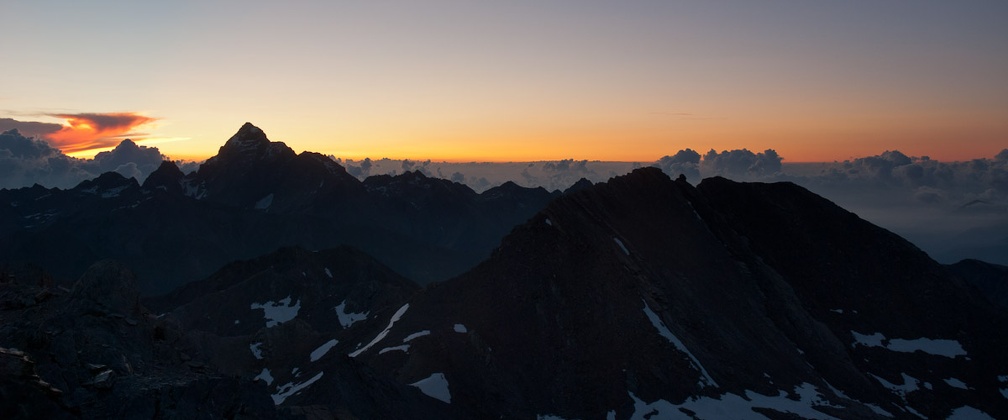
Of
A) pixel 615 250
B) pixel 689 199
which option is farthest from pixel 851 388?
pixel 689 199

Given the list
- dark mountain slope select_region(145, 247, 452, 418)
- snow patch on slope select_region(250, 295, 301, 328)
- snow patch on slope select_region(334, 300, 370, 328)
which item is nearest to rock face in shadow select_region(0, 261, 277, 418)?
dark mountain slope select_region(145, 247, 452, 418)

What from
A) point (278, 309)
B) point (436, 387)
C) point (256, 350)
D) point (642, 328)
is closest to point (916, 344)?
point (642, 328)

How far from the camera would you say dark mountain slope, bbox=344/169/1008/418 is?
98750 mm

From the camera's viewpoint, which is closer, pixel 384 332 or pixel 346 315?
pixel 384 332

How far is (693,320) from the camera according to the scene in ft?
379

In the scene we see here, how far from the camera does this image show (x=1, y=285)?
154 ft

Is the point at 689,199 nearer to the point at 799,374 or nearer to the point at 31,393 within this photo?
the point at 799,374

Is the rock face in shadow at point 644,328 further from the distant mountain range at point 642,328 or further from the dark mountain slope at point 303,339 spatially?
the dark mountain slope at point 303,339

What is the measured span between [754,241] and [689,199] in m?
16.5

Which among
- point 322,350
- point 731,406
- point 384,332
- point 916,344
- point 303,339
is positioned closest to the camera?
point 731,406

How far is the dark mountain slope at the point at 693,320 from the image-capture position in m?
98.8

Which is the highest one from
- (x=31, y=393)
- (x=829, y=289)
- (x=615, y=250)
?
(x=31, y=393)

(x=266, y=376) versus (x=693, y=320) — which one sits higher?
(x=693, y=320)

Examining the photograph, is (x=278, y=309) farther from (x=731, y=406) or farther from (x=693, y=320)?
(x=731, y=406)
